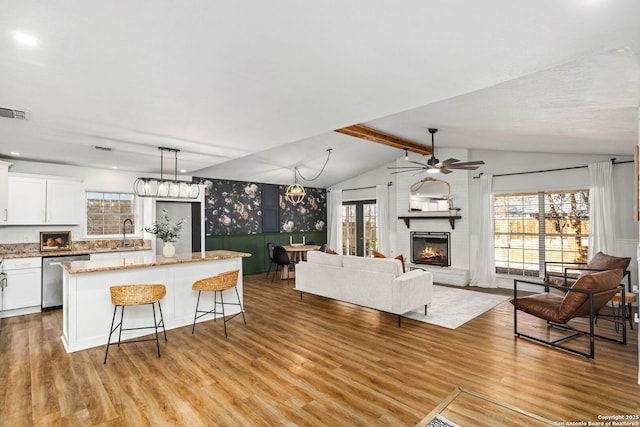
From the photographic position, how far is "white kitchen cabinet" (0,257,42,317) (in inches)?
185

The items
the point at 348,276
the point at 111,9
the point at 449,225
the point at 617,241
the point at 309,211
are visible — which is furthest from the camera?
the point at 309,211

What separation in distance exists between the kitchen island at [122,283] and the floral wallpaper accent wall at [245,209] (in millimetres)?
3292

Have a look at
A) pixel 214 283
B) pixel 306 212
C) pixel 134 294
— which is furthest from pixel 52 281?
pixel 306 212

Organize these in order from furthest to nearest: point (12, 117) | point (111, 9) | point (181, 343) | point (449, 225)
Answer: point (449, 225), point (181, 343), point (12, 117), point (111, 9)

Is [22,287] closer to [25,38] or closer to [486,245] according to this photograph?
[25,38]

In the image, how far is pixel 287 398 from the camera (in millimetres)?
2602

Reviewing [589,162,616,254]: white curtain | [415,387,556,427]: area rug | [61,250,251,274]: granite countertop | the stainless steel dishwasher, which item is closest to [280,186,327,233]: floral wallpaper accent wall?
[61,250,251,274]: granite countertop

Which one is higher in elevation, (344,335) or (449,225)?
(449,225)

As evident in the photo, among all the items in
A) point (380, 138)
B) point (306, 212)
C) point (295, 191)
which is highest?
point (380, 138)

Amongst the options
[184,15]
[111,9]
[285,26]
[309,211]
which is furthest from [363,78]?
[309,211]

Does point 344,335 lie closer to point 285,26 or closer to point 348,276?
point 348,276

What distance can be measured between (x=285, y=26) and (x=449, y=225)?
668 centimetres

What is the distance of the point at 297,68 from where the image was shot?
2.20 metres

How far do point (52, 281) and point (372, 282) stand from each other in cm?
495
